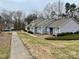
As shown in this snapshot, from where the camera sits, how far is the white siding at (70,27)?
46000mm

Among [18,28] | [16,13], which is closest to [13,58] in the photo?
[18,28]

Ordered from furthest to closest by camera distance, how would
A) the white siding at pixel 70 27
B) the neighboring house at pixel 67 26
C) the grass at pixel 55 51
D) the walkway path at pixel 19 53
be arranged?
the white siding at pixel 70 27 < the neighboring house at pixel 67 26 < the grass at pixel 55 51 < the walkway path at pixel 19 53

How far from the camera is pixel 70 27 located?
46.6 metres

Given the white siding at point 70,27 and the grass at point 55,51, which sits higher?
the white siding at point 70,27

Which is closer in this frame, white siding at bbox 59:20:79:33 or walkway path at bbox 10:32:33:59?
walkway path at bbox 10:32:33:59

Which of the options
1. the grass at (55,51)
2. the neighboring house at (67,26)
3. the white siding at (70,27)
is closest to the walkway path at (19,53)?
the grass at (55,51)

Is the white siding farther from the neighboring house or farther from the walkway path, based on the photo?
the walkway path

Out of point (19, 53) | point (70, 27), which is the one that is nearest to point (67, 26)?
point (70, 27)

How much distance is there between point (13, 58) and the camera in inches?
512

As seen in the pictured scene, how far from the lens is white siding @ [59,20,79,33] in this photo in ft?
151

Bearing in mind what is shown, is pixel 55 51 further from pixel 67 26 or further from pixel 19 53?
pixel 67 26

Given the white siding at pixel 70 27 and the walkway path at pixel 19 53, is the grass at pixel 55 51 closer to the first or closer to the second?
the walkway path at pixel 19 53

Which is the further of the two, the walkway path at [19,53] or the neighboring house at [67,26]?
the neighboring house at [67,26]

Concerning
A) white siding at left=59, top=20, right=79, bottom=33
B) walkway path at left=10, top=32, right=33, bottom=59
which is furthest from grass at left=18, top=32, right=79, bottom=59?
white siding at left=59, top=20, right=79, bottom=33
